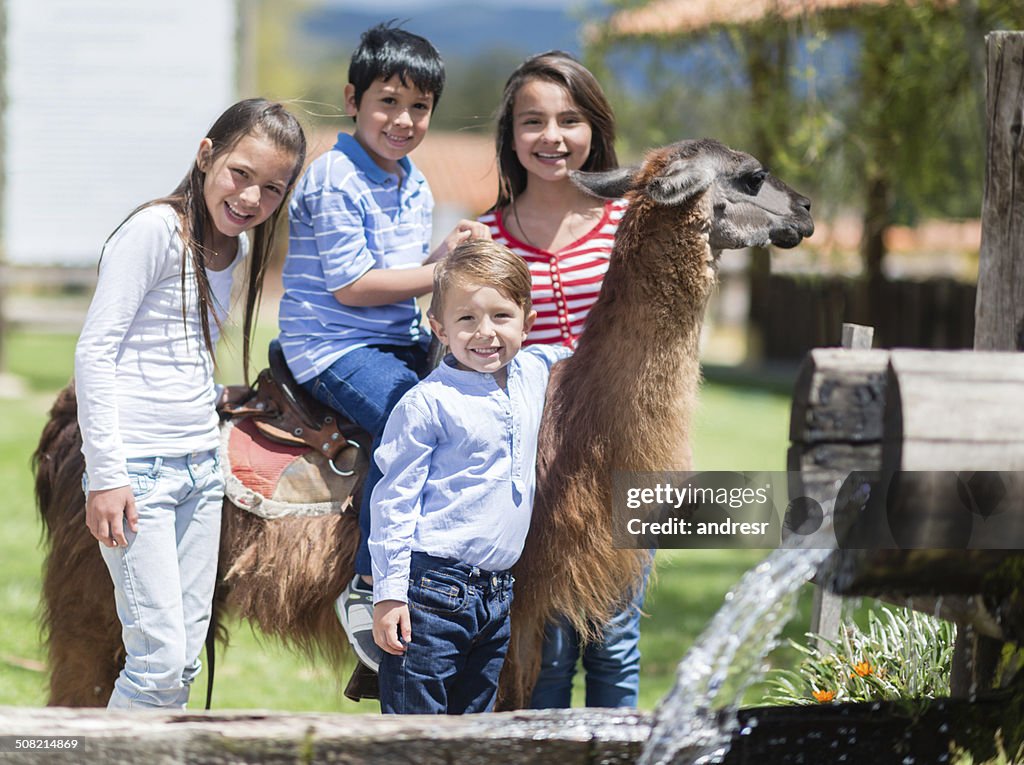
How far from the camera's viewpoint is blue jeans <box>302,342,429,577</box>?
3.34 metres

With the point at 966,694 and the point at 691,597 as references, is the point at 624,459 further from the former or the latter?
the point at 691,597

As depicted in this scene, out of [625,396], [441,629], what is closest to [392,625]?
[441,629]

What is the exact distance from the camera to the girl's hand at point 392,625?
2943 millimetres

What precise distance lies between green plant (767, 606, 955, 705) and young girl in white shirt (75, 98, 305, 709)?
6.16 feet

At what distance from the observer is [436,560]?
3004 mm

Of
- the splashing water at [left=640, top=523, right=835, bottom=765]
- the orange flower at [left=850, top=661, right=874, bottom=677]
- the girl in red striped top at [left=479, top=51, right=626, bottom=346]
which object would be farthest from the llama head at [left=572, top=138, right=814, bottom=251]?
the orange flower at [left=850, top=661, right=874, bottom=677]

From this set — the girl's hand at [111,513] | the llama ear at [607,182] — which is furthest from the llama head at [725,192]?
the girl's hand at [111,513]

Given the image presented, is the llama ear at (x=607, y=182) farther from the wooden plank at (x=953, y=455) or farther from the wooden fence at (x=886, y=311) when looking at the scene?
the wooden fence at (x=886, y=311)

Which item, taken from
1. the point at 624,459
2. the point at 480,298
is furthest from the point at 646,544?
the point at 480,298

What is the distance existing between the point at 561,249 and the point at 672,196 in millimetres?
540

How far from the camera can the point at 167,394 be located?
3.15 m

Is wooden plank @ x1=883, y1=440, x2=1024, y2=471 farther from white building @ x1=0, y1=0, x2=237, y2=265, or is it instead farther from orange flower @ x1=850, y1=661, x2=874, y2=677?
white building @ x1=0, y1=0, x2=237, y2=265

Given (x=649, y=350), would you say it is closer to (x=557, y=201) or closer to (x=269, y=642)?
(x=557, y=201)

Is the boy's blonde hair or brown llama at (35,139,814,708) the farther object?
brown llama at (35,139,814,708)
